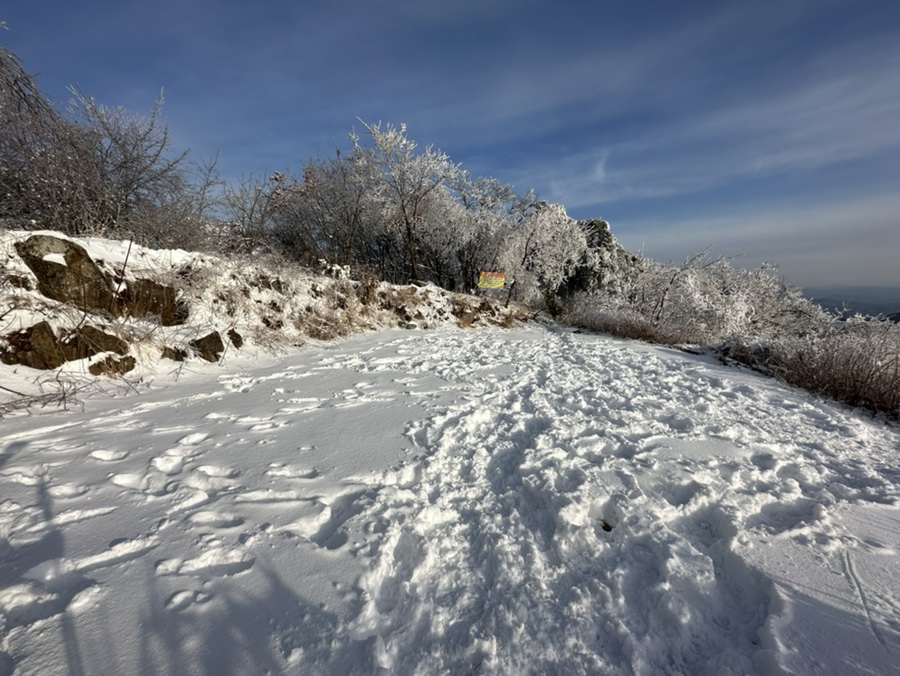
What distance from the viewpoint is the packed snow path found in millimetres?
1456

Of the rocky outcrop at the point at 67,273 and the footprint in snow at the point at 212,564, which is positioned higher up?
the rocky outcrop at the point at 67,273

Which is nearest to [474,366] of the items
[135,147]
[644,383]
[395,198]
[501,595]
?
[644,383]

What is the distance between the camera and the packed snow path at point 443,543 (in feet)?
4.78

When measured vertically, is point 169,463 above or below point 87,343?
below

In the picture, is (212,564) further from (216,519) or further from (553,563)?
(553,563)

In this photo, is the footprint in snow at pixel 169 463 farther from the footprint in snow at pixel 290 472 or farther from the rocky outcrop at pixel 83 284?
the rocky outcrop at pixel 83 284

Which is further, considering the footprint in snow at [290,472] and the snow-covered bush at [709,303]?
the snow-covered bush at [709,303]

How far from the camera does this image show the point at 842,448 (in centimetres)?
322

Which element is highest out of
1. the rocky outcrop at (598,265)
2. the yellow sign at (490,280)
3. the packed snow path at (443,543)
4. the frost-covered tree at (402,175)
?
the frost-covered tree at (402,175)

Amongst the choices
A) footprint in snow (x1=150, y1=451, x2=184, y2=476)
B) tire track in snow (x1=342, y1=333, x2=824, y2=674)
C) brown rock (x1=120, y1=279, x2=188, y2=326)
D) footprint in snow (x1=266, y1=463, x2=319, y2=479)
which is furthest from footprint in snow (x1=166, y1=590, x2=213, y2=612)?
brown rock (x1=120, y1=279, x2=188, y2=326)

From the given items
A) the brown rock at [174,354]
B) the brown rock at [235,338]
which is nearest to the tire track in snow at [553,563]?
the brown rock at [174,354]

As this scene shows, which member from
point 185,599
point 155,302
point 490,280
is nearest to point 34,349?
point 155,302

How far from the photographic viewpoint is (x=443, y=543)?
2037mm

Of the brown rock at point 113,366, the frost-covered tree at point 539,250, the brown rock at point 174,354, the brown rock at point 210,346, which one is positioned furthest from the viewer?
the frost-covered tree at point 539,250
